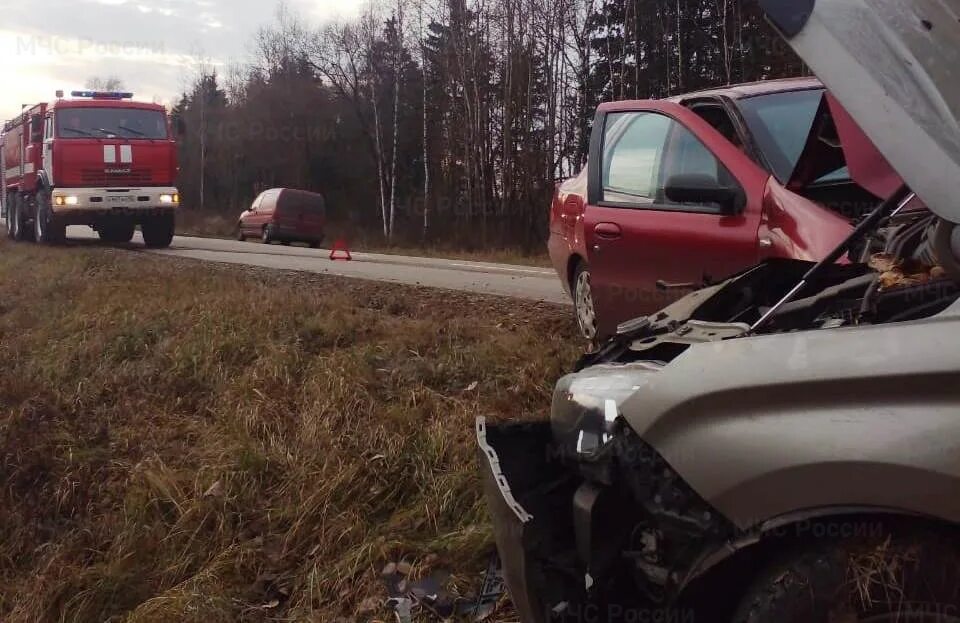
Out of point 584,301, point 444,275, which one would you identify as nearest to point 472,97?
point 444,275

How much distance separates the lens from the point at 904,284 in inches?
83.1

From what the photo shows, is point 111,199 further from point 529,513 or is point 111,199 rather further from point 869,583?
point 869,583

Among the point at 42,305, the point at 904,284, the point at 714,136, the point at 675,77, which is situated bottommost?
the point at 42,305

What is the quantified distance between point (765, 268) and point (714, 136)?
1330 millimetres

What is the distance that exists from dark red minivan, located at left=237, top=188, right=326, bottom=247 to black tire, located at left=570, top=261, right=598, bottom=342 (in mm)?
18374

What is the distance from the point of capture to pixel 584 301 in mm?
5262

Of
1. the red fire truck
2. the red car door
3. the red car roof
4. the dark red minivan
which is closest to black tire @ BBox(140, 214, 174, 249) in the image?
the red fire truck

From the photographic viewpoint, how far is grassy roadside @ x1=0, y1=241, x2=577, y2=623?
3779 mm

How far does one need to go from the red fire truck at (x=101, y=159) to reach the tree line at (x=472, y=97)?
0.90m

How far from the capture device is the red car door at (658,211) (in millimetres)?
3807

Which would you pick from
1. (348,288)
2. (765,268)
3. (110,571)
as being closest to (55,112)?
(348,288)

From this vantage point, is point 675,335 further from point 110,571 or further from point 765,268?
point 110,571

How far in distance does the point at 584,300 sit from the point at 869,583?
3.72 meters

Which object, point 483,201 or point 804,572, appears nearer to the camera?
point 804,572
